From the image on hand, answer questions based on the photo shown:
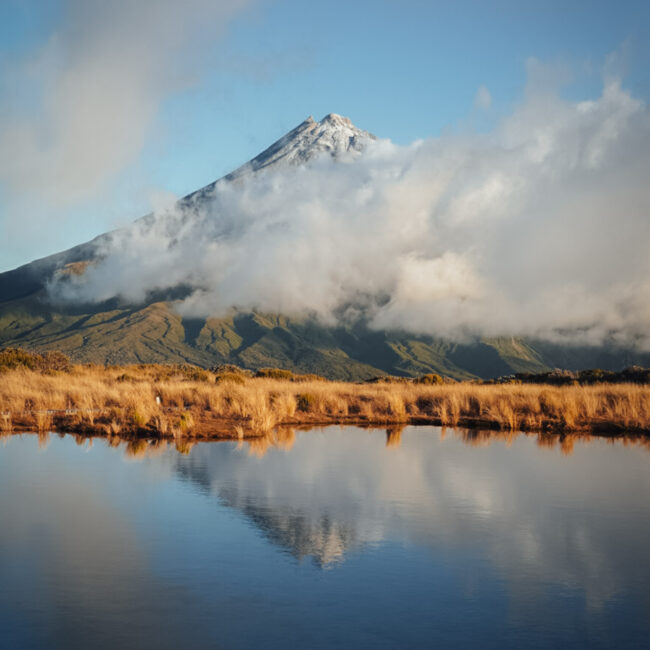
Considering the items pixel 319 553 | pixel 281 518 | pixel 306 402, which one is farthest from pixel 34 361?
pixel 319 553

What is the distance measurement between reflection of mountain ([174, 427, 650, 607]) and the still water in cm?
5

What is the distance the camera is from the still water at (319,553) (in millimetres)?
6547

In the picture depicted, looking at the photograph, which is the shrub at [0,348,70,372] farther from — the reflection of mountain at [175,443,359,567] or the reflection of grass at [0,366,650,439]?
the reflection of mountain at [175,443,359,567]

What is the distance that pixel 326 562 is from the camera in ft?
27.7

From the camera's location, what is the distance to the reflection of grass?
20375mm

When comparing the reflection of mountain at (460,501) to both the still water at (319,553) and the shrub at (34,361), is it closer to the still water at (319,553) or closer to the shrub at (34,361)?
the still water at (319,553)

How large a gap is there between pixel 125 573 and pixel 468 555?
166 inches

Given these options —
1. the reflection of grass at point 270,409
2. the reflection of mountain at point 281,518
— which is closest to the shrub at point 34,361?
the reflection of grass at point 270,409

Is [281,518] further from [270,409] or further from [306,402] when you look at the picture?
[306,402]

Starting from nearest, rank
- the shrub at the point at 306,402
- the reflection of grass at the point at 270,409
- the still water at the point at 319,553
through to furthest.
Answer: the still water at the point at 319,553 → the reflection of grass at the point at 270,409 → the shrub at the point at 306,402

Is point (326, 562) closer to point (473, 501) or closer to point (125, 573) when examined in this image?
point (125, 573)

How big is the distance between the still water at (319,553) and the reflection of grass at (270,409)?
4729 millimetres

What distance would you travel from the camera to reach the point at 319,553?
8.76 m

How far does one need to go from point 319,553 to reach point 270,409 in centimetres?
1532
